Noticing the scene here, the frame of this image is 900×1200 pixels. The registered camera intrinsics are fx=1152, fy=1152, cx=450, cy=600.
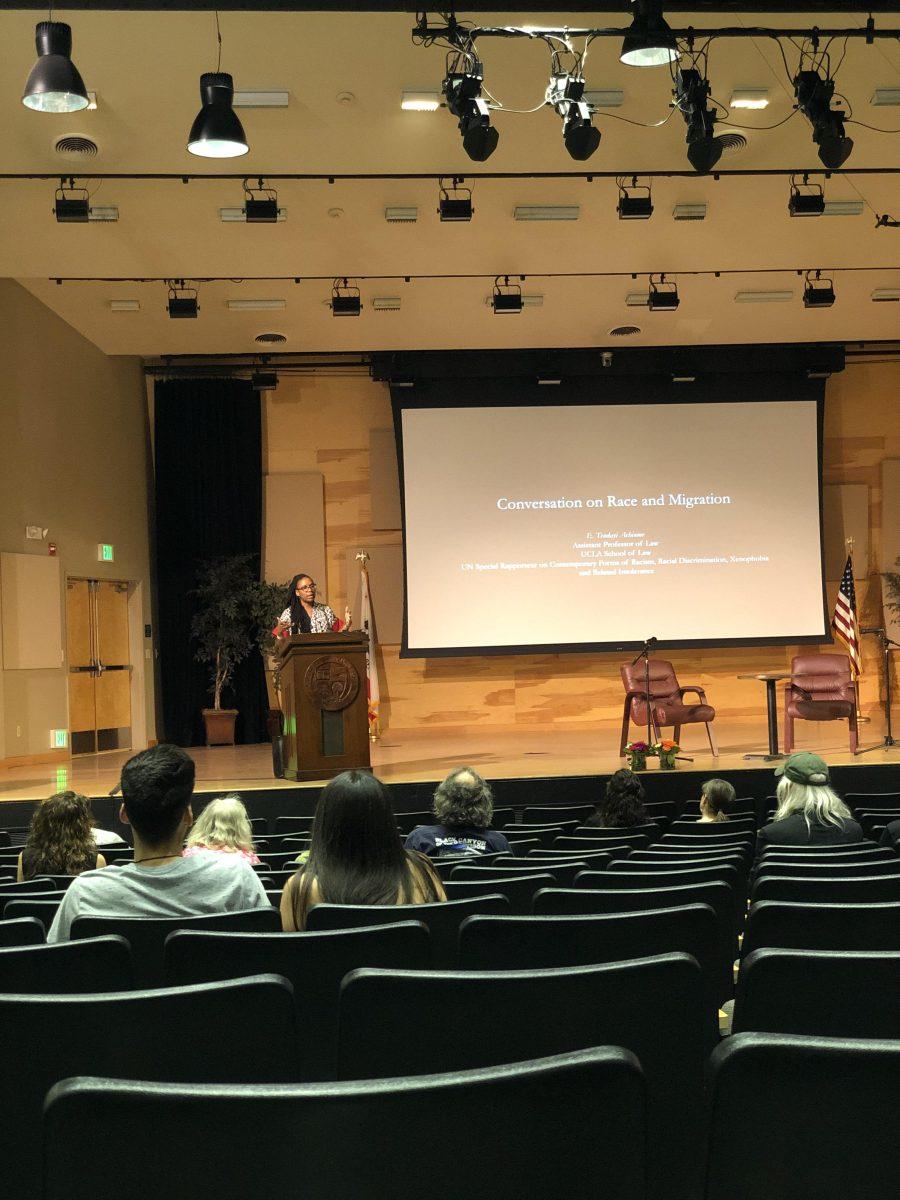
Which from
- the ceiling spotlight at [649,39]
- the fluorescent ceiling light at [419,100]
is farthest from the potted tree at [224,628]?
the ceiling spotlight at [649,39]

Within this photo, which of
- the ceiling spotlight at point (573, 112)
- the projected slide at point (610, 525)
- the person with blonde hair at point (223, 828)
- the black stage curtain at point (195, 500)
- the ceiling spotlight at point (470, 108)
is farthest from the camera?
the black stage curtain at point (195, 500)

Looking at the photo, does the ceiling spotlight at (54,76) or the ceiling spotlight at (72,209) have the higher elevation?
the ceiling spotlight at (72,209)

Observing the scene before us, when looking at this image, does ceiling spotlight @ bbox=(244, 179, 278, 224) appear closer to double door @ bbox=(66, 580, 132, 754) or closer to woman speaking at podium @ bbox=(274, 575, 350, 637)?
woman speaking at podium @ bbox=(274, 575, 350, 637)

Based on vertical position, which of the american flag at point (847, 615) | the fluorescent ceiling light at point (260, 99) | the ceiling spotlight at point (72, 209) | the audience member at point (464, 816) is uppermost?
the fluorescent ceiling light at point (260, 99)

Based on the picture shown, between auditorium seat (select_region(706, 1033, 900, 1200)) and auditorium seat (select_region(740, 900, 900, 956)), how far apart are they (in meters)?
1.29

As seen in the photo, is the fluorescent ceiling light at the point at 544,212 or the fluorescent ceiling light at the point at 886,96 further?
the fluorescent ceiling light at the point at 544,212

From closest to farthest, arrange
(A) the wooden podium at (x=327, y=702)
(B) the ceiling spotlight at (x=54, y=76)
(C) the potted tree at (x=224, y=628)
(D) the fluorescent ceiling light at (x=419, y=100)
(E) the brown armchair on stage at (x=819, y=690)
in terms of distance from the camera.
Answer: (B) the ceiling spotlight at (x=54, y=76) → (D) the fluorescent ceiling light at (x=419, y=100) → (A) the wooden podium at (x=327, y=702) → (E) the brown armchair on stage at (x=819, y=690) → (C) the potted tree at (x=224, y=628)

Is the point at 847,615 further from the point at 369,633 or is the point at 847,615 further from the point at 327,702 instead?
the point at 327,702

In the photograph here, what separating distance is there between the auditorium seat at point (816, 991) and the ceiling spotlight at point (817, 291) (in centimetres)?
1033

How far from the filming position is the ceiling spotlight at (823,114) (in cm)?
660

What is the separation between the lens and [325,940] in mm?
1799

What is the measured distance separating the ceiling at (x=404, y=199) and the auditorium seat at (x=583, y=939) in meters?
5.75

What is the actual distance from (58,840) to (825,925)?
2812 millimetres

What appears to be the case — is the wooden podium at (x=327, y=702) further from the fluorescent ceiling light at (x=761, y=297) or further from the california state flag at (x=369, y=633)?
the fluorescent ceiling light at (x=761, y=297)
